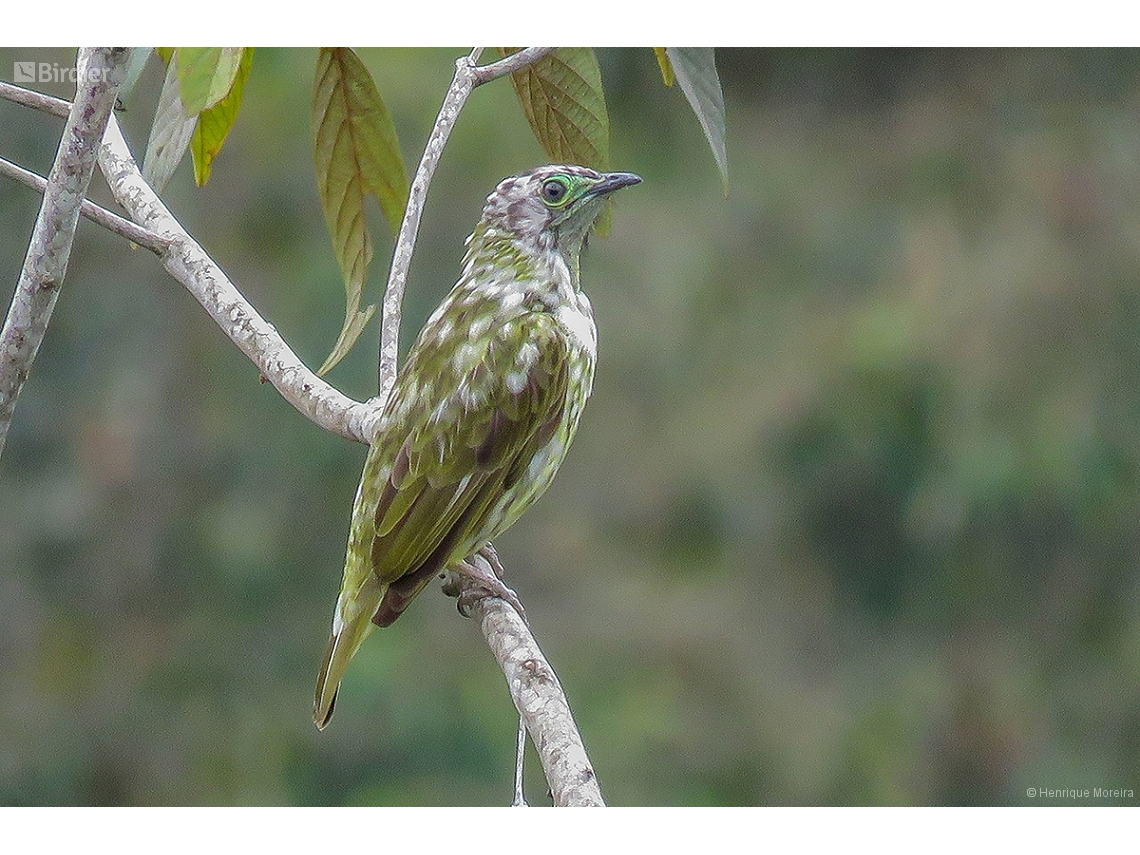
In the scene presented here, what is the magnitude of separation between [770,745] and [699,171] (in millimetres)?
2645

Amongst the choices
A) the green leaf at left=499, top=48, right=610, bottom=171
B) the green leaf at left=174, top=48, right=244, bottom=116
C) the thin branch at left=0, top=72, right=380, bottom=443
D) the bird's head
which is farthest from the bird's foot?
the green leaf at left=174, top=48, right=244, bottom=116

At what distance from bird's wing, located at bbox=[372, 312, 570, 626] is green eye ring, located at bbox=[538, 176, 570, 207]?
0.21 m

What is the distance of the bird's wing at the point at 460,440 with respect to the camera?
98.3 inches

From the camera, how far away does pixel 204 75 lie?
1.83 metres

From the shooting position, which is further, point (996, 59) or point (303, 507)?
point (996, 59)

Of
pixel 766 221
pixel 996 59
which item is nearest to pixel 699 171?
pixel 766 221

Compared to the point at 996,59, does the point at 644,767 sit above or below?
below

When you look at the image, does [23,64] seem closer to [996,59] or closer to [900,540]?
[900,540]

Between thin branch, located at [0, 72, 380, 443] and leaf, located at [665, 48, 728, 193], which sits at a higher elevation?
leaf, located at [665, 48, 728, 193]

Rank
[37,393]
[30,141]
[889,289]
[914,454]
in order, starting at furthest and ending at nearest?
[889,289] → [914,454] → [37,393] → [30,141]

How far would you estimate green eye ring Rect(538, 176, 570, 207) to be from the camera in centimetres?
265

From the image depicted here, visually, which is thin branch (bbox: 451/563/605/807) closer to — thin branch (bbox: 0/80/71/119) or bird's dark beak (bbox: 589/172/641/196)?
bird's dark beak (bbox: 589/172/641/196)

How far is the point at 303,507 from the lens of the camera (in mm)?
6117

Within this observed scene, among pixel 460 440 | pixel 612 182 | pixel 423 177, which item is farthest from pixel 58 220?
pixel 612 182
